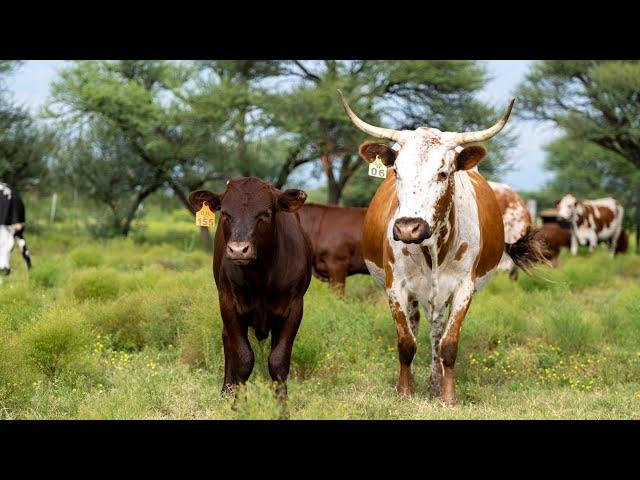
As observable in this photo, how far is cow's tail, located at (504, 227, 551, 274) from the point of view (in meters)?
8.31

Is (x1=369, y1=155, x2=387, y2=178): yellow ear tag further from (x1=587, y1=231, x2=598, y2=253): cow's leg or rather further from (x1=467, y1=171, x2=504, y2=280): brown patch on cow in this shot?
(x1=587, y1=231, x2=598, y2=253): cow's leg

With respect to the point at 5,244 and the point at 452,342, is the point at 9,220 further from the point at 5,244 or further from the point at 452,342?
the point at 452,342

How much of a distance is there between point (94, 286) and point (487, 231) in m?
5.17

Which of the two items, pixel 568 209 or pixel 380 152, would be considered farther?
pixel 568 209

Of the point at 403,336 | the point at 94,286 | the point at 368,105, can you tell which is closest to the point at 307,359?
the point at 403,336

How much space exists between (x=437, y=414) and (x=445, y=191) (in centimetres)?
159

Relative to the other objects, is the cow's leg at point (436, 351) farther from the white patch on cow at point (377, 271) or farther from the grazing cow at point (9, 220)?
the grazing cow at point (9, 220)

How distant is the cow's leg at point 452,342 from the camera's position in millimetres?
5996

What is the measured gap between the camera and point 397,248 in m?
6.31

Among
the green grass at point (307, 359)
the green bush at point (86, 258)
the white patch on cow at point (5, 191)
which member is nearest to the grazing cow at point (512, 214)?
the green grass at point (307, 359)

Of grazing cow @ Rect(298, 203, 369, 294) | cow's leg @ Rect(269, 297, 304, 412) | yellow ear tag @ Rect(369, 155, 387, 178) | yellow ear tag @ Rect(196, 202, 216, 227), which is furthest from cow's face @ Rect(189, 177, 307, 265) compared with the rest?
grazing cow @ Rect(298, 203, 369, 294)

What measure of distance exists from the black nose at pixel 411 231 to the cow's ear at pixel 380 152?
0.88m

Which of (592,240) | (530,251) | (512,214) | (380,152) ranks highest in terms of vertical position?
(380,152)

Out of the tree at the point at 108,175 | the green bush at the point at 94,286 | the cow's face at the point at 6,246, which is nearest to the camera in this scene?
the green bush at the point at 94,286
